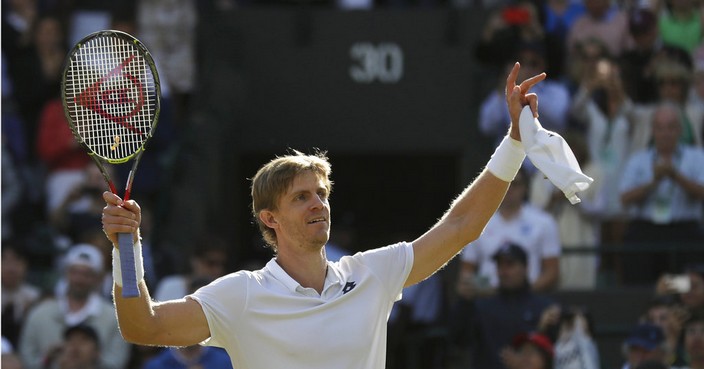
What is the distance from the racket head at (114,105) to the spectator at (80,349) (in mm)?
4441

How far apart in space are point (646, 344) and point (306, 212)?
3.92 m

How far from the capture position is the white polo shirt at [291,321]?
575 centimetres

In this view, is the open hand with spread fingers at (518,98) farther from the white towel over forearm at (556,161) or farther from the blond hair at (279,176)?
the blond hair at (279,176)

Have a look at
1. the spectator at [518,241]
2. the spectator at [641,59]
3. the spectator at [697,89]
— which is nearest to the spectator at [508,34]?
the spectator at [641,59]

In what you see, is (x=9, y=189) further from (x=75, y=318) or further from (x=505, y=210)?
(x=505, y=210)

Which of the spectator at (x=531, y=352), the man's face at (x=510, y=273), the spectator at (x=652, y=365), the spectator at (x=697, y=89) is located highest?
the spectator at (x=697, y=89)

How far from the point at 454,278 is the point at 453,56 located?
2372 millimetres

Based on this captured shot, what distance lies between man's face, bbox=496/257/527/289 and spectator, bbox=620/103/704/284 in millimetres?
1734

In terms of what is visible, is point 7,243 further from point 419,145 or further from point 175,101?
point 419,145

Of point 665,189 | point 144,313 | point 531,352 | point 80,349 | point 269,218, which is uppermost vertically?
point 269,218

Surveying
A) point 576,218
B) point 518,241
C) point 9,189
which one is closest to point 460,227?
point 518,241

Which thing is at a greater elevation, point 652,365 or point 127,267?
point 127,267

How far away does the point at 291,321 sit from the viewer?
580 centimetres

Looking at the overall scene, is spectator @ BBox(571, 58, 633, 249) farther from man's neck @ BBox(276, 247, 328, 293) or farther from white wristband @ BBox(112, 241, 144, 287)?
white wristband @ BBox(112, 241, 144, 287)
